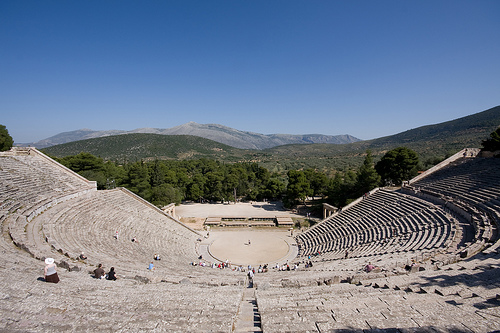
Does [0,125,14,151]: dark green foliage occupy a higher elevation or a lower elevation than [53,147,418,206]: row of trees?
higher

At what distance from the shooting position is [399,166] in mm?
33000

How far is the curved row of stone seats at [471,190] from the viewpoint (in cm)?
1419

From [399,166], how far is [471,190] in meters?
13.9

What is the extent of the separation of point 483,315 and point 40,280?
478 inches

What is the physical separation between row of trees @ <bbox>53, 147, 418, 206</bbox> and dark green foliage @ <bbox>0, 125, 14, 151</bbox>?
23.3ft

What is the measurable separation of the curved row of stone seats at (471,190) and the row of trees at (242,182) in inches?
207

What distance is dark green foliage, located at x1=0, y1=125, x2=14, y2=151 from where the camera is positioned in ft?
94.5

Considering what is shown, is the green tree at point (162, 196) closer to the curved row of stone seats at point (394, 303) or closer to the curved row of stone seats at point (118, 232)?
the curved row of stone seats at point (118, 232)

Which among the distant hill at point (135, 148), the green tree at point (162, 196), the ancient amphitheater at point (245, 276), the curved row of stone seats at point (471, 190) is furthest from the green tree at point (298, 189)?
the distant hill at point (135, 148)

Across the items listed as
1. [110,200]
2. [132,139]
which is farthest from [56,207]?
[132,139]

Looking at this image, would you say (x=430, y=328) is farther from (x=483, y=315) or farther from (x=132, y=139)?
(x=132, y=139)

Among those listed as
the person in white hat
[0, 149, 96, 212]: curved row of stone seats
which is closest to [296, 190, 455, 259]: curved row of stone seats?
the person in white hat

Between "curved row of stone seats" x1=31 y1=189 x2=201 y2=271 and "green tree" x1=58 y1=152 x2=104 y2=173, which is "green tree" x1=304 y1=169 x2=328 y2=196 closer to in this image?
"curved row of stone seats" x1=31 y1=189 x2=201 y2=271

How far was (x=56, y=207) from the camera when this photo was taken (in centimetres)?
1603
